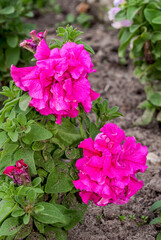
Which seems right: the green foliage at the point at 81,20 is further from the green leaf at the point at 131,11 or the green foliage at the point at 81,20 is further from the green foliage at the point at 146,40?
the green leaf at the point at 131,11

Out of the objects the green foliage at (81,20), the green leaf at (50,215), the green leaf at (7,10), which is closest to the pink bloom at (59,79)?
the green leaf at (50,215)

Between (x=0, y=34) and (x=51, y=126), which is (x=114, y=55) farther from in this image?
(x=51, y=126)

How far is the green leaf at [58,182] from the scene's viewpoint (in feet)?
6.54

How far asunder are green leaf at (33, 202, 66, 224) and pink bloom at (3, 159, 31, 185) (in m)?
0.14

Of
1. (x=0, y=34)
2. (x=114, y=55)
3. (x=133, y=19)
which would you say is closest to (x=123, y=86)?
(x=114, y=55)

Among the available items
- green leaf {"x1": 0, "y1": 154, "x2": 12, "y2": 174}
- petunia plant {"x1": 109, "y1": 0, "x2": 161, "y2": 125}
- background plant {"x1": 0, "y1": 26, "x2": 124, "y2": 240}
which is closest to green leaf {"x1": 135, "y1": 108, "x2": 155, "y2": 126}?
petunia plant {"x1": 109, "y1": 0, "x2": 161, "y2": 125}

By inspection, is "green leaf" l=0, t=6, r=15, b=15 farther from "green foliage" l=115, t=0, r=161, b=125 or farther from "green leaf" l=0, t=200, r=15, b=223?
"green leaf" l=0, t=200, r=15, b=223

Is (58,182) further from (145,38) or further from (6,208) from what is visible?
(145,38)

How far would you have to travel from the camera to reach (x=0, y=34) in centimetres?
362

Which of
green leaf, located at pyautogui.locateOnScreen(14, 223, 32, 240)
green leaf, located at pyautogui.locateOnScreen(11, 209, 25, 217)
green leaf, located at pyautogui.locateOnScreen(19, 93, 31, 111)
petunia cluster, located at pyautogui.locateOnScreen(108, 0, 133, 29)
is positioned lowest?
green leaf, located at pyautogui.locateOnScreen(14, 223, 32, 240)

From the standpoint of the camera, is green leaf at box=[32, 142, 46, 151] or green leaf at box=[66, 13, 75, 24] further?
green leaf at box=[66, 13, 75, 24]

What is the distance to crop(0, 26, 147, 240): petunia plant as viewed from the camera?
1787 mm

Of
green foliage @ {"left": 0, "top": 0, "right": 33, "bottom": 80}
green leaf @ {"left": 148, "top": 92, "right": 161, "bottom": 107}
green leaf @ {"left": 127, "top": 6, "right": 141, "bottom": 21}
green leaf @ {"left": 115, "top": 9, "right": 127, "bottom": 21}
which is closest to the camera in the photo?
green leaf @ {"left": 127, "top": 6, "right": 141, "bottom": 21}

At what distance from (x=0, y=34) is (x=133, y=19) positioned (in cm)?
Result: 126
